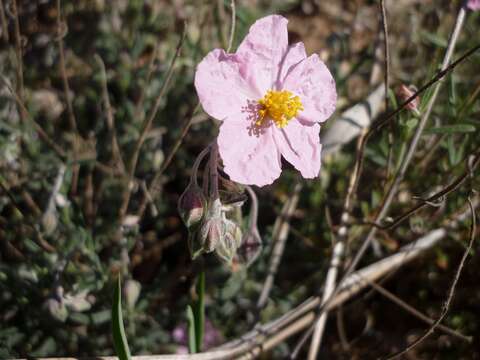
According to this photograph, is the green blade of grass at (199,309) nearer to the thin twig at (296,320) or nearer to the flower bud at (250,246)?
the thin twig at (296,320)

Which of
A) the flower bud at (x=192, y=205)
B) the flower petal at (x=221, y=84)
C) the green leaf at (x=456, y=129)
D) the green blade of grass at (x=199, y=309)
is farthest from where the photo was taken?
the green leaf at (x=456, y=129)

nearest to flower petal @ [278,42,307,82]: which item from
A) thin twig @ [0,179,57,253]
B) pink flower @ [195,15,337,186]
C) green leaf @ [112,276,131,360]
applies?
pink flower @ [195,15,337,186]

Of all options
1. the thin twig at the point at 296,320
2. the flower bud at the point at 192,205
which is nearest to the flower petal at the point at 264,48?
the flower bud at the point at 192,205

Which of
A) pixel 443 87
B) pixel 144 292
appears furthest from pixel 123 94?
pixel 443 87

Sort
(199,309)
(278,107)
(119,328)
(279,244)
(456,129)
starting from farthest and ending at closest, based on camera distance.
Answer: (279,244) → (456,129) → (199,309) → (278,107) → (119,328)

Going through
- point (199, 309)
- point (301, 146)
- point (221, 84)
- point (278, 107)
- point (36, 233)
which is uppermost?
point (221, 84)

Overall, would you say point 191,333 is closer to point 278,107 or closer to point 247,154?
point 247,154

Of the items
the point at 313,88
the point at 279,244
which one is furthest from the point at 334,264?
the point at 313,88
